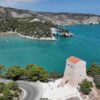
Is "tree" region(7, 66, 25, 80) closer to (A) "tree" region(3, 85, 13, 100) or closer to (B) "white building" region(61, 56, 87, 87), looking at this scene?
(B) "white building" region(61, 56, 87, 87)

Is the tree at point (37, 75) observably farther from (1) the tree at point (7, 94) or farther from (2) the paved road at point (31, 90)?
(1) the tree at point (7, 94)

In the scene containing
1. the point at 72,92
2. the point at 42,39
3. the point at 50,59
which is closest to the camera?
the point at 72,92

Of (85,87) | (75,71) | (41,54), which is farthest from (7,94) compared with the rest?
(41,54)

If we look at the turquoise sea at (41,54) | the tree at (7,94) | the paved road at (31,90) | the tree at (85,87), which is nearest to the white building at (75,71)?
the tree at (85,87)

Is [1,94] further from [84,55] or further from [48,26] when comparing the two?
[48,26]

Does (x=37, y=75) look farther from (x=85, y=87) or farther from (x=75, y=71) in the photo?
(x=85, y=87)


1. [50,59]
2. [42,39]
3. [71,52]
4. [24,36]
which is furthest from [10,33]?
[50,59]

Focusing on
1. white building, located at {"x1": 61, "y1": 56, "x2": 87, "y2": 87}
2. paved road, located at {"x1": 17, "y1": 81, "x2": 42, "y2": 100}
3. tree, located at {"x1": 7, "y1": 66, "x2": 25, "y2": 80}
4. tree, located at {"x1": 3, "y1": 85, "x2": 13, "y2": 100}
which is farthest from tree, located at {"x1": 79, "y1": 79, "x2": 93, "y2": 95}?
tree, located at {"x1": 7, "y1": 66, "x2": 25, "y2": 80}
